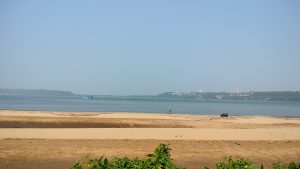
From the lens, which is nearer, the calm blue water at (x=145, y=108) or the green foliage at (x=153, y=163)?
the green foliage at (x=153, y=163)

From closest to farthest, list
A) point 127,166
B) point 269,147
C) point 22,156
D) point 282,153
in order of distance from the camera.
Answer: point 127,166
point 22,156
point 282,153
point 269,147

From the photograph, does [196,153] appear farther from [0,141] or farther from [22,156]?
[0,141]

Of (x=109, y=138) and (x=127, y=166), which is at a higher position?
(x=127, y=166)

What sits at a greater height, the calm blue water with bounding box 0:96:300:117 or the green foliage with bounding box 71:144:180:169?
the green foliage with bounding box 71:144:180:169

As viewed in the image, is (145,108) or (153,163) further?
(145,108)

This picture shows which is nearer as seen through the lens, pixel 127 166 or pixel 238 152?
pixel 127 166

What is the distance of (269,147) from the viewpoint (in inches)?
791

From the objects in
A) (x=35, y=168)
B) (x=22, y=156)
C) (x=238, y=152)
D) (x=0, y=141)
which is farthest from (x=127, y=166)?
(x=0, y=141)

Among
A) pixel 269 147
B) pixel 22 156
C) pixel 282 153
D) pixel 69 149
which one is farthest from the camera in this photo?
pixel 269 147

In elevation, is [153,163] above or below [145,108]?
above

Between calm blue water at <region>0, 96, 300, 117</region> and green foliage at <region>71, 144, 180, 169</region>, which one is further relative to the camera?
calm blue water at <region>0, 96, 300, 117</region>

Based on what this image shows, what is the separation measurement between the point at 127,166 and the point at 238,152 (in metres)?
14.3

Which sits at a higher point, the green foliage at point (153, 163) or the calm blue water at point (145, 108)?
the green foliage at point (153, 163)

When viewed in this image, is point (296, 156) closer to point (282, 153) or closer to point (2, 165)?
point (282, 153)
